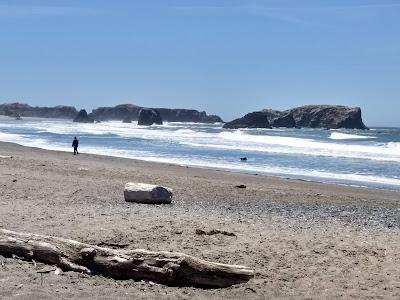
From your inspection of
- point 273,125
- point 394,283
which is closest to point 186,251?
point 394,283

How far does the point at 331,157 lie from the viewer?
36.4m

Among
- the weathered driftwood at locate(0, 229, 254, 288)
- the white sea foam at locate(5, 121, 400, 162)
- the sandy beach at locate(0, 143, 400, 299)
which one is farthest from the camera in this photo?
the white sea foam at locate(5, 121, 400, 162)

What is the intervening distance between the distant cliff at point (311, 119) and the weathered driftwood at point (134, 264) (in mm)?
105817

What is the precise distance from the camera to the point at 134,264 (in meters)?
6.50

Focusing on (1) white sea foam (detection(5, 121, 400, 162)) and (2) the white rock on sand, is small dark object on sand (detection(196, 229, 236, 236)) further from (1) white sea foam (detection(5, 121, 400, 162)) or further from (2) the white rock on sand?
(1) white sea foam (detection(5, 121, 400, 162))

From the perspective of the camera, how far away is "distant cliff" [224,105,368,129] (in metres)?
115

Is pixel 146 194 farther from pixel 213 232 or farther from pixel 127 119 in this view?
pixel 127 119

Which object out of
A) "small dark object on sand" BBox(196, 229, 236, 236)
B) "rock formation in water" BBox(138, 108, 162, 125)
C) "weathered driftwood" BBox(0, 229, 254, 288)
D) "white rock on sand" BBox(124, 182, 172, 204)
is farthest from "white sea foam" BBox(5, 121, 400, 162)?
"rock formation in water" BBox(138, 108, 162, 125)

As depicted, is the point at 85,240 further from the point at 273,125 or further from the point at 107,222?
the point at 273,125

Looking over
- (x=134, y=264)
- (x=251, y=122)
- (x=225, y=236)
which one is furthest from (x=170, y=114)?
(x=134, y=264)

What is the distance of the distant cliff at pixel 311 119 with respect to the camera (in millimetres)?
114812

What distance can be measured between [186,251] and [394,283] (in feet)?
8.53

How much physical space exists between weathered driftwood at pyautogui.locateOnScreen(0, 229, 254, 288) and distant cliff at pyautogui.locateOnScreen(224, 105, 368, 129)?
10582 cm

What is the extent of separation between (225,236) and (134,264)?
202 cm
